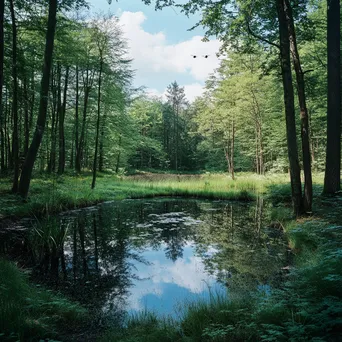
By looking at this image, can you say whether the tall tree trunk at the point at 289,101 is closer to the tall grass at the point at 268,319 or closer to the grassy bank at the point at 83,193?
the tall grass at the point at 268,319

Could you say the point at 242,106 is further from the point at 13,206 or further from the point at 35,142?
the point at 13,206

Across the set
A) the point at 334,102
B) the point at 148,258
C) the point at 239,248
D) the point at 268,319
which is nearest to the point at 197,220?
the point at 239,248

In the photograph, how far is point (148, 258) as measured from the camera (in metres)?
6.56

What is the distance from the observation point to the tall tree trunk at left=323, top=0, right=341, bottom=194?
816 cm

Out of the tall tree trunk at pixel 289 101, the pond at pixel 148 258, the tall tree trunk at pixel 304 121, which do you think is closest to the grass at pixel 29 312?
the pond at pixel 148 258

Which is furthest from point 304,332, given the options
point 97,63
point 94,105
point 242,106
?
point 94,105

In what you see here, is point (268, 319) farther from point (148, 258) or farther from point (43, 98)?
point (43, 98)

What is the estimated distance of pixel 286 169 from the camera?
93.6 feet

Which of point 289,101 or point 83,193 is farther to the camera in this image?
point 83,193

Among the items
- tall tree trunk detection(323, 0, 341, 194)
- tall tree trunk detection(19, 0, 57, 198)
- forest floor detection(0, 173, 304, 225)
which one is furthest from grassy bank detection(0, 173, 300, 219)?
tall tree trunk detection(323, 0, 341, 194)

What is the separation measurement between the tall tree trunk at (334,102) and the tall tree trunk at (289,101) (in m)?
1.56

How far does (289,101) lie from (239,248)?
4186 mm

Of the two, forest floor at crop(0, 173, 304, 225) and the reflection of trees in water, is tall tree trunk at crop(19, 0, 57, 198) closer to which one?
forest floor at crop(0, 173, 304, 225)

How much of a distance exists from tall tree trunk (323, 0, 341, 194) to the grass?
7.94m
